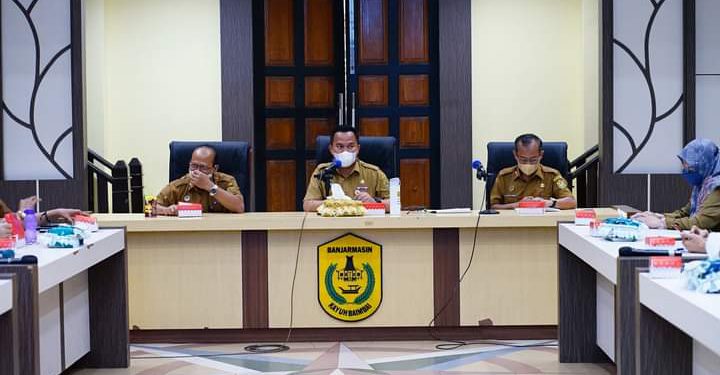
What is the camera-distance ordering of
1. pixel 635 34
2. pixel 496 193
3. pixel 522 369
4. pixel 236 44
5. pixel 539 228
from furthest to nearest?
pixel 236 44 < pixel 635 34 < pixel 496 193 < pixel 539 228 < pixel 522 369

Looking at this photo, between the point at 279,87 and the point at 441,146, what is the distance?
4.68 feet

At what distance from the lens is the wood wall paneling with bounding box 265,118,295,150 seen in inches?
339

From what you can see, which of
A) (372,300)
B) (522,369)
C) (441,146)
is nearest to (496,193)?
(372,300)

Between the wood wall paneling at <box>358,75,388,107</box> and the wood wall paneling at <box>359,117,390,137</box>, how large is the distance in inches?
4.8

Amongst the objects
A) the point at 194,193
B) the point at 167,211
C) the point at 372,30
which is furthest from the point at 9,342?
the point at 372,30

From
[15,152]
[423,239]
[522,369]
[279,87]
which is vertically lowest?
[522,369]

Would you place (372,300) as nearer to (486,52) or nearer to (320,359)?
(320,359)

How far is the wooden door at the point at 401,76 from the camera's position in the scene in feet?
27.9

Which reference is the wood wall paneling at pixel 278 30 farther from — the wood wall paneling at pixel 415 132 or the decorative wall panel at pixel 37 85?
the decorative wall panel at pixel 37 85

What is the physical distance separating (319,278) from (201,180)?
86 cm

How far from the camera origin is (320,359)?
495 cm

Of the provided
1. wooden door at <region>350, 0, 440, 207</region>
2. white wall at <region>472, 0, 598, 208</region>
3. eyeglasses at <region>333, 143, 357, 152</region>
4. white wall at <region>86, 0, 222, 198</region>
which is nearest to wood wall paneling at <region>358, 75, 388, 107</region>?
wooden door at <region>350, 0, 440, 207</region>

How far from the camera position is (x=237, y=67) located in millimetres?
8383

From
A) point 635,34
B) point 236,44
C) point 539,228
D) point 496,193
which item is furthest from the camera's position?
point 236,44
